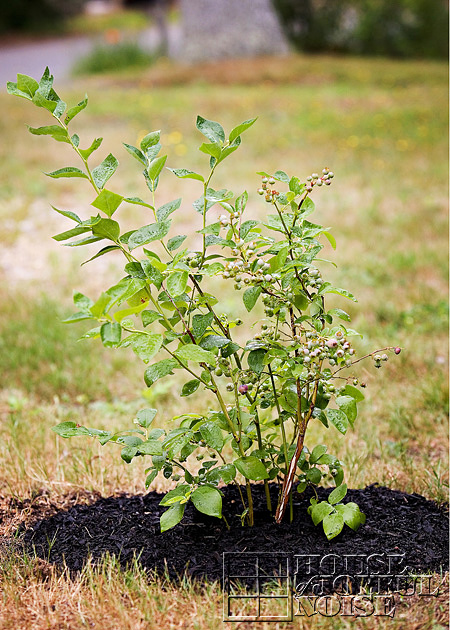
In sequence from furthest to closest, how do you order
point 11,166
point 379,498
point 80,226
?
point 11,166, point 379,498, point 80,226

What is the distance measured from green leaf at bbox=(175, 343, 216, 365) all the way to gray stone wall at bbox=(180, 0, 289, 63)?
14.0 m

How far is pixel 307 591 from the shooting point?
1.68m

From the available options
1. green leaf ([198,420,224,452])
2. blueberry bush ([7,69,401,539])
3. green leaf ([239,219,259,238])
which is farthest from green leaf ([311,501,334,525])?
green leaf ([239,219,259,238])

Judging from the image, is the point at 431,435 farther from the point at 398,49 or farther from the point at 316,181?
the point at 398,49

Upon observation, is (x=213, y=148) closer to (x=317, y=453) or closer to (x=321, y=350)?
(x=321, y=350)

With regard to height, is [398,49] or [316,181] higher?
[398,49]

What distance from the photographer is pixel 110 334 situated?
1404mm

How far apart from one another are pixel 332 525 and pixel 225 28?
1428cm

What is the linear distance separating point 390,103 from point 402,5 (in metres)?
7.11

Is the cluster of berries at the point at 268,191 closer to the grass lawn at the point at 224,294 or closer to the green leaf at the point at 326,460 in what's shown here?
the green leaf at the point at 326,460

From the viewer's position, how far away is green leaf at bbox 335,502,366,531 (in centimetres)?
181

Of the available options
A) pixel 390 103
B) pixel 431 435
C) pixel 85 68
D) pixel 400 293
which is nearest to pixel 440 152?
pixel 390 103

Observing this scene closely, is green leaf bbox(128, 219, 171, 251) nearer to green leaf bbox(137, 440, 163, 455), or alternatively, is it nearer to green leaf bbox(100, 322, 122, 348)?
green leaf bbox(100, 322, 122, 348)

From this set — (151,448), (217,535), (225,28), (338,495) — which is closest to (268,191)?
(151,448)
